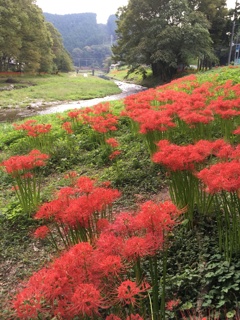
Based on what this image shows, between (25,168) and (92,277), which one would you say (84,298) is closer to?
(92,277)

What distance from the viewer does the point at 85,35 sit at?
178m

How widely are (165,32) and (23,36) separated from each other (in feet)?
64.1

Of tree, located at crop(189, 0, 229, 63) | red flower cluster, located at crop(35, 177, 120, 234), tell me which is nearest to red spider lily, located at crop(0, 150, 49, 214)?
red flower cluster, located at crop(35, 177, 120, 234)

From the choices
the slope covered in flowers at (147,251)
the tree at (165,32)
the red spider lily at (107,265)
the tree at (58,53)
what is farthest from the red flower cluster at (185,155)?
the tree at (58,53)

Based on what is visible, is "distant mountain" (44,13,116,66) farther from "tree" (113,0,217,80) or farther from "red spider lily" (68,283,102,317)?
"red spider lily" (68,283,102,317)

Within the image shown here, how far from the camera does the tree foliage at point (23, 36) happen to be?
95.9 feet

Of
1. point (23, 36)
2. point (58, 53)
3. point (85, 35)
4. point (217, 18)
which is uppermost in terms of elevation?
point (85, 35)

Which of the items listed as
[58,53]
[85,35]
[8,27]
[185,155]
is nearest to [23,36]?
[8,27]

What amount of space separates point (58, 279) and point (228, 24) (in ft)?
129

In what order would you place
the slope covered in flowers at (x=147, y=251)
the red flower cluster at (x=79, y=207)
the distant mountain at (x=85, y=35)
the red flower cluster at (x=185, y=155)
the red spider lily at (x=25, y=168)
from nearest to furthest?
the slope covered in flowers at (x=147, y=251), the red flower cluster at (x=79, y=207), the red flower cluster at (x=185, y=155), the red spider lily at (x=25, y=168), the distant mountain at (x=85, y=35)

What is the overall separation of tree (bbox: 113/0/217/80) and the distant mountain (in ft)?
409

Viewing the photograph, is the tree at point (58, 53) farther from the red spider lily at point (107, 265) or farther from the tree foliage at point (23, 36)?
the red spider lily at point (107, 265)

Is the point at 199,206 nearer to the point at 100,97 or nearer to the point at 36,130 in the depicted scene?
the point at 36,130

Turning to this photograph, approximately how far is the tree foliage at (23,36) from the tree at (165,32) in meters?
11.2
